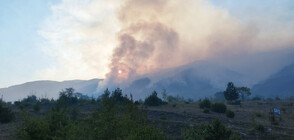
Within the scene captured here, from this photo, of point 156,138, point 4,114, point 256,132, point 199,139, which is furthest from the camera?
point 4,114

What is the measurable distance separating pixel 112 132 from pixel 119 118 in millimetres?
691

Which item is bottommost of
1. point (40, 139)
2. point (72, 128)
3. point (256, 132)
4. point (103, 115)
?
point (256, 132)

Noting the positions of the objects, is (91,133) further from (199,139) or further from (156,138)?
(199,139)

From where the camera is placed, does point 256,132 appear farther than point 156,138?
Yes

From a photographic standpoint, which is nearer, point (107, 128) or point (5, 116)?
point (107, 128)

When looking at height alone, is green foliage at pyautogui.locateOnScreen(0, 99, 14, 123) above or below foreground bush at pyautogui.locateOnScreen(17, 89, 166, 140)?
below

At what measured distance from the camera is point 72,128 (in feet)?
28.9

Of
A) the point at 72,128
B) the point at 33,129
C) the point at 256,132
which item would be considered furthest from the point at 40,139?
the point at 256,132

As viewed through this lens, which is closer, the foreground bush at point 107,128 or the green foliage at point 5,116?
the foreground bush at point 107,128

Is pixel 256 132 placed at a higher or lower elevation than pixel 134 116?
lower

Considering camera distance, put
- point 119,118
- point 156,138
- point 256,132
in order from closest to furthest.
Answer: point 156,138, point 119,118, point 256,132

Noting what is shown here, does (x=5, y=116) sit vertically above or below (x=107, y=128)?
below

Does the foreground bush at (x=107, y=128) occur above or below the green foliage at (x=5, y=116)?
above

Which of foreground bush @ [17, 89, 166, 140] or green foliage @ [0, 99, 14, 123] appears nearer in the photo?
foreground bush @ [17, 89, 166, 140]
